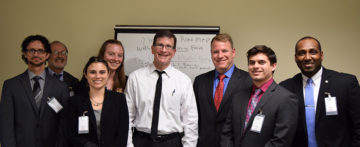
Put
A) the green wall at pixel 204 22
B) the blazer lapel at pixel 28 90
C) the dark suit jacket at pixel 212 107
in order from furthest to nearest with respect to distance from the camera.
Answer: the green wall at pixel 204 22, the dark suit jacket at pixel 212 107, the blazer lapel at pixel 28 90

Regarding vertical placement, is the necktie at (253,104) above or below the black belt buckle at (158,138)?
above

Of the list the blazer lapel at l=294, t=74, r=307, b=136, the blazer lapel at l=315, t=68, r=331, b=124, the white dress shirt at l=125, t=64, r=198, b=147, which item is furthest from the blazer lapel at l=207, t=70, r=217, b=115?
the blazer lapel at l=315, t=68, r=331, b=124

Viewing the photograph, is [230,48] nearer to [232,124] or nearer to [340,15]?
[232,124]

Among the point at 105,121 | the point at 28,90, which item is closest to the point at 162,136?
the point at 105,121

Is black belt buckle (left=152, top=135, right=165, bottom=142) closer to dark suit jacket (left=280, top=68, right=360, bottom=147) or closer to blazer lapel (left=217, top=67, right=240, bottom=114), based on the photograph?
blazer lapel (left=217, top=67, right=240, bottom=114)

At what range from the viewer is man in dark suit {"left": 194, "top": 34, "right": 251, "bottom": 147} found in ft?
8.27

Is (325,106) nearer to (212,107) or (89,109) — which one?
(212,107)

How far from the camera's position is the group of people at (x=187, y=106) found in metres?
2.17

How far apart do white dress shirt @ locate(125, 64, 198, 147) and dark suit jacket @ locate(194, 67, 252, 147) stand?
0.27 ft

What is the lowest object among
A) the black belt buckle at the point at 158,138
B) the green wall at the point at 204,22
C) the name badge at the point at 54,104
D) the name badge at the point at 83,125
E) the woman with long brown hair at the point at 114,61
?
the black belt buckle at the point at 158,138

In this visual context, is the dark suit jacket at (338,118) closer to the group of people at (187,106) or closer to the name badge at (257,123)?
the group of people at (187,106)

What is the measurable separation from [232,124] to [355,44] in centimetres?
228

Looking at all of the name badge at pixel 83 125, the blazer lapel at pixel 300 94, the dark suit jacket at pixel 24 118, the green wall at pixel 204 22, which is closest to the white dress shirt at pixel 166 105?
the name badge at pixel 83 125

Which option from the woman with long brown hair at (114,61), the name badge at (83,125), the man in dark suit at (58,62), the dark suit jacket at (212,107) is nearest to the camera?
the name badge at (83,125)
